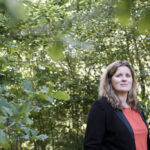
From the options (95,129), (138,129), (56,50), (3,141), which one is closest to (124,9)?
(56,50)

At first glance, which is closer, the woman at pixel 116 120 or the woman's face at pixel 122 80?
the woman at pixel 116 120

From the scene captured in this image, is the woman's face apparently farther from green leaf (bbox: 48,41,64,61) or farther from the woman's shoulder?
green leaf (bbox: 48,41,64,61)

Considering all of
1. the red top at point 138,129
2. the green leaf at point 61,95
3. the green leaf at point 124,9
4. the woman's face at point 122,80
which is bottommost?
the red top at point 138,129

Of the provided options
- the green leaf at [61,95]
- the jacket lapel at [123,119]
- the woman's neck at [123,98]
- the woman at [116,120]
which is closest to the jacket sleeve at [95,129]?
the woman at [116,120]

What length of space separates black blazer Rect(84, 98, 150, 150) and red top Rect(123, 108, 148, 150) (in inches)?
1.6

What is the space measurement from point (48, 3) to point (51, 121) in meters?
2.91

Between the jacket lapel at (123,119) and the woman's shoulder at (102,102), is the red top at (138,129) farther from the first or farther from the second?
the woman's shoulder at (102,102)

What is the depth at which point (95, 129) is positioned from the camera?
6.24ft

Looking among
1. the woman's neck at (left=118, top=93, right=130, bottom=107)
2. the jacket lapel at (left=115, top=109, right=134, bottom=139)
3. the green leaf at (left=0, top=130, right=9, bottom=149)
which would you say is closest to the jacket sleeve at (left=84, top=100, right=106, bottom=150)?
the jacket lapel at (left=115, top=109, right=134, bottom=139)

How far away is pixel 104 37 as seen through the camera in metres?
5.60

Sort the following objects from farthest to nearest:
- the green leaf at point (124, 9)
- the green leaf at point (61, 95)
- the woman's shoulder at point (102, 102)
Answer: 1. the woman's shoulder at point (102, 102)
2. the green leaf at point (61, 95)
3. the green leaf at point (124, 9)

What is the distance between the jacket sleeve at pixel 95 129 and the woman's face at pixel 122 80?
0.90ft

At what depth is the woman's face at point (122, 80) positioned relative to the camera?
7.16 ft

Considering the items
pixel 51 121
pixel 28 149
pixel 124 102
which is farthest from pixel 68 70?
pixel 124 102
